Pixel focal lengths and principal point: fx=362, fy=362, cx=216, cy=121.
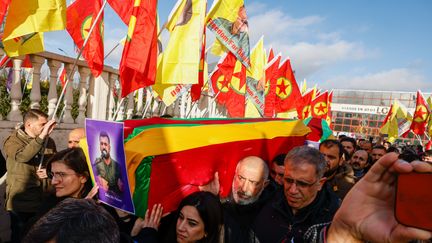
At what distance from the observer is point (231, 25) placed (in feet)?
23.7

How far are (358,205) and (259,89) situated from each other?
336 inches

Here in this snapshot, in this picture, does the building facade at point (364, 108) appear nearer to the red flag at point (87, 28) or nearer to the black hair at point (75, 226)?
the red flag at point (87, 28)

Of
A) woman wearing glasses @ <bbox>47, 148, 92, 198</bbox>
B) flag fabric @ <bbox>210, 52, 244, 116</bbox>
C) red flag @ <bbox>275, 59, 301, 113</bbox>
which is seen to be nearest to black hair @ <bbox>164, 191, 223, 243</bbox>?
woman wearing glasses @ <bbox>47, 148, 92, 198</bbox>

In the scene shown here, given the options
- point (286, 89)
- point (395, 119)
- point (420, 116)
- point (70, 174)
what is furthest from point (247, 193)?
point (395, 119)

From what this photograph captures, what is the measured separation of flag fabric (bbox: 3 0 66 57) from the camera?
137 inches

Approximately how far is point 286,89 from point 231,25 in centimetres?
469

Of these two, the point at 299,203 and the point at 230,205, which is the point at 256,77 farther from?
the point at 299,203

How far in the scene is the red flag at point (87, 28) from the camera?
478 cm

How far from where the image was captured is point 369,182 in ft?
3.86

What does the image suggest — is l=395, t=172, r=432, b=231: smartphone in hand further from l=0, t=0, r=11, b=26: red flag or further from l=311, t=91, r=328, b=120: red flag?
l=311, t=91, r=328, b=120: red flag

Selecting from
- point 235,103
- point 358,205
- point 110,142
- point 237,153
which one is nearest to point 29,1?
point 110,142

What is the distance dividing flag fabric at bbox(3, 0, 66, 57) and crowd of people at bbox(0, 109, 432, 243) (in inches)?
32.4

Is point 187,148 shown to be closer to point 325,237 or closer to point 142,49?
point 325,237

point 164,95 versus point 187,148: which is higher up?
point 164,95
